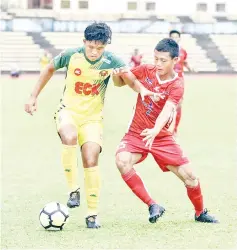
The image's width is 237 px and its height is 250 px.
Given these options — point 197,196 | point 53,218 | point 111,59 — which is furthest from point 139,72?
point 53,218

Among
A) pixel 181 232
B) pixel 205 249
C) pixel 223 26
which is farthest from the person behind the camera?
pixel 223 26

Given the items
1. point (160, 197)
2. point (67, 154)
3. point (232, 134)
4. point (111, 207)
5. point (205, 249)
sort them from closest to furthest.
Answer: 1. point (205, 249)
2. point (67, 154)
3. point (111, 207)
4. point (160, 197)
5. point (232, 134)

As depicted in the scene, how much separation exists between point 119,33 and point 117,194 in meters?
45.3

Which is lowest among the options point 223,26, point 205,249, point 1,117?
point 205,249

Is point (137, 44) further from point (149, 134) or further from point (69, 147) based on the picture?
point (149, 134)

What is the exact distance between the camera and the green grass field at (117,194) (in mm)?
6688

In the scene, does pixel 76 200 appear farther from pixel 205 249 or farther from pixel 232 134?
pixel 232 134

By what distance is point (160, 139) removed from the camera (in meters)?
7.55

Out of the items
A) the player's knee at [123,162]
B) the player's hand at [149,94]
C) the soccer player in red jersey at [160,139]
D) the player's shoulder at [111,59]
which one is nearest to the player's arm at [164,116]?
the soccer player in red jersey at [160,139]

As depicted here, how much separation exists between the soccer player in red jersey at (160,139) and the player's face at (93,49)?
42cm

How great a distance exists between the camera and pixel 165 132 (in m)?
7.59

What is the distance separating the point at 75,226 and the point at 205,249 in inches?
56.3

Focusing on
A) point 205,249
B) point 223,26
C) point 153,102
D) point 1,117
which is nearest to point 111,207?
point 153,102

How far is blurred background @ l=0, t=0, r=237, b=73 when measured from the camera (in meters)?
50.1
